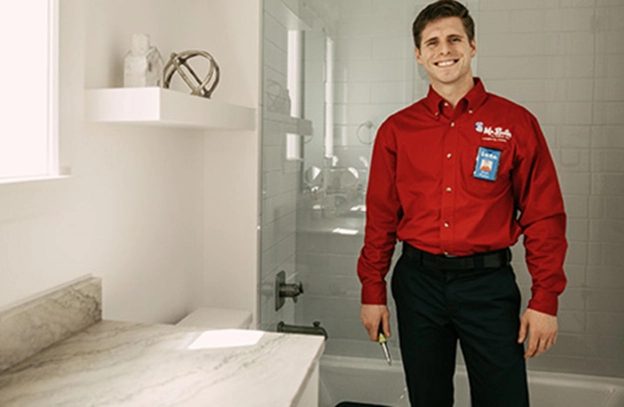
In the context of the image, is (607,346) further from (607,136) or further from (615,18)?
(615,18)

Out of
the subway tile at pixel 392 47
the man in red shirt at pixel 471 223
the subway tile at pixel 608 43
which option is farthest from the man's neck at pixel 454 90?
the subway tile at pixel 608 43

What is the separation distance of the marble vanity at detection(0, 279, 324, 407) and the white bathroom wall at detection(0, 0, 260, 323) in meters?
0.17

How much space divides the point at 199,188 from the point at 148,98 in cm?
81

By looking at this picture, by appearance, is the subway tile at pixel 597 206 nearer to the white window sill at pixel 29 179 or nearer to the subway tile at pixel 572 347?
the subway tile at pixel 572 347

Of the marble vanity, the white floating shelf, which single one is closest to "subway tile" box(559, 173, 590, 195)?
the marble vanity

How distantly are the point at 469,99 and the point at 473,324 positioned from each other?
653 mm

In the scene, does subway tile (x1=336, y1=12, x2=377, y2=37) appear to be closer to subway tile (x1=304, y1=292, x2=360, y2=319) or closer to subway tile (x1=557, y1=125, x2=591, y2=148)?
subway tile (x1=557, y1=125, x2=591, y2=148)

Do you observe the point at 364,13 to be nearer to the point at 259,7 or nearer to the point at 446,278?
the point at 259,7

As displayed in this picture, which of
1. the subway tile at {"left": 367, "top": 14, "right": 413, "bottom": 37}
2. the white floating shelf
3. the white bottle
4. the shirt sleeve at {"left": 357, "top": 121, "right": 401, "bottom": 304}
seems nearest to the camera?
the white floating shelf

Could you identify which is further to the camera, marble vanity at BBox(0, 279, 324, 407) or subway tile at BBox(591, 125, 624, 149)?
subway tile at BBox(591, 125, 624, 149)

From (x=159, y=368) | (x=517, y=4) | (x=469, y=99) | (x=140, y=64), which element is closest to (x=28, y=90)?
(x=140, y=64)

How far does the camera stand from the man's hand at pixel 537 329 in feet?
5.53

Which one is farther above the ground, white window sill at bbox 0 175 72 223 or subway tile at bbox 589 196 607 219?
white window sill at bbox 0 175 72 223

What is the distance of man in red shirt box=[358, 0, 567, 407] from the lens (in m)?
1.71
